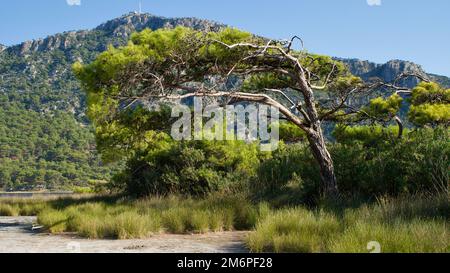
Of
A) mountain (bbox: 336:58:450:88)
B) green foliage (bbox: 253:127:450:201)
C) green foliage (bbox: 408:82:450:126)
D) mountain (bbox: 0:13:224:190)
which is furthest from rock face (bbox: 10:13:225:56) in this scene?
green foliage (bbox: 253:127:450:201)

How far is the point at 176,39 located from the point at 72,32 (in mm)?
165463

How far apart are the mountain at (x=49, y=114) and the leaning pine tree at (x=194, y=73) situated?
220 feet

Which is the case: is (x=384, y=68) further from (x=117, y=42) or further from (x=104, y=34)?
(x=104, y=34)

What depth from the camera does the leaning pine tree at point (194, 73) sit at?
12.0 m

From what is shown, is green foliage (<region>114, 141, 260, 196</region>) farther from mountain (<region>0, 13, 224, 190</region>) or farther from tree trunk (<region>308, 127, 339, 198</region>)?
mountain (<region>0, 13, 224, 190</region>)

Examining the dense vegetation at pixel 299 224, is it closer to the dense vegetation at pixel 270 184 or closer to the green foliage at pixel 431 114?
the dense vegetation at pixel 270 184

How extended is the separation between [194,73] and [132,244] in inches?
248

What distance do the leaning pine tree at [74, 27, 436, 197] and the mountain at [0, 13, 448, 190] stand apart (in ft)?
220

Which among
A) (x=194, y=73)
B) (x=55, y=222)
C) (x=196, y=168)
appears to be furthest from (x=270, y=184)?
(x=55, y=222)

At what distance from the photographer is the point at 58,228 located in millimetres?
11188

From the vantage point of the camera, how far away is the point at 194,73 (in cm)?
1338

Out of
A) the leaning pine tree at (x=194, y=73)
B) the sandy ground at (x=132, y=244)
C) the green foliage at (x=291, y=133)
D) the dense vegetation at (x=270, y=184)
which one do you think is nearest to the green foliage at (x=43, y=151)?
the green foliage at (x=291, y=133)

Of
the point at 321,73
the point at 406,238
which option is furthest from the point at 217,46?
the point at 406,238
